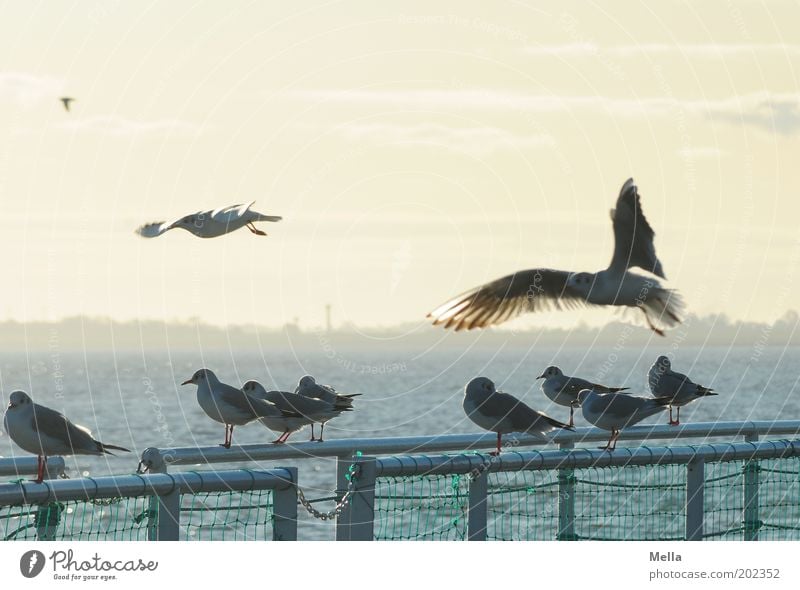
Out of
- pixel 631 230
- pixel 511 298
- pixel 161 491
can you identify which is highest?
pixel 631 230

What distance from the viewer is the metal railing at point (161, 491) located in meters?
6.89

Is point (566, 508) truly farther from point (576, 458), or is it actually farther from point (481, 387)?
point (481, 387)

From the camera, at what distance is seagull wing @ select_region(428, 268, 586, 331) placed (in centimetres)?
1306

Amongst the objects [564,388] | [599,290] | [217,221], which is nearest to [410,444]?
[217,221]

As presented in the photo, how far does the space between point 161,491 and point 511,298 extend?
255 inches

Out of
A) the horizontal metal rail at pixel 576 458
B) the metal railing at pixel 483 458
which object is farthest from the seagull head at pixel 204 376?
the horizontal metal rail at pixel 576 458

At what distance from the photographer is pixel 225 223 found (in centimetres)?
1113

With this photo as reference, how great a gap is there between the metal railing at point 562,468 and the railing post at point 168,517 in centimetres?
115

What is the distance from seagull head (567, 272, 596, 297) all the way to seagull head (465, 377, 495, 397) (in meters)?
1.62

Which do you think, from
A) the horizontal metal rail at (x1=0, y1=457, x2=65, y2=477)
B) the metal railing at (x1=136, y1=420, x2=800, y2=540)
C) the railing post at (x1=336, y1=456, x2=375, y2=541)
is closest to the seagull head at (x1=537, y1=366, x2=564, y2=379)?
the metal railing at (x1=136, y1=420, x2=800, y2=540)

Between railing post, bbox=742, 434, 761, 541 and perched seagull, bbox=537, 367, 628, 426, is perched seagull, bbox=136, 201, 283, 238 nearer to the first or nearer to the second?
railing post, bbox=742, 434, 761, 541

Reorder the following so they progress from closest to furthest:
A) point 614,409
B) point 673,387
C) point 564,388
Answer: point 614,409 → point 564,388 → point 673,387

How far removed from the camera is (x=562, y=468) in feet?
30.0

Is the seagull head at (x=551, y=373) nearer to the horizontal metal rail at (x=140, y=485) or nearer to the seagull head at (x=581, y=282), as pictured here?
the seagull head at (x=581, y=282)
